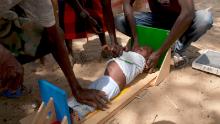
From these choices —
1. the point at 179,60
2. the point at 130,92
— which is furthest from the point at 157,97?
the point at 179,60

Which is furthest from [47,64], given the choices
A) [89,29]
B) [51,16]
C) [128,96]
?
[51,16]

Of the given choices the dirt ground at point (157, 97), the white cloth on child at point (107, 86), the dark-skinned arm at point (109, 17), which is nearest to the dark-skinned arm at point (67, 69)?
the white cloth on child at point (107, 86)

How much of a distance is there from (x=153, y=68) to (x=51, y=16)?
3.97 ft

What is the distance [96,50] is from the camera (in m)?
3.62

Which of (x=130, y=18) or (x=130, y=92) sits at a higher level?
(x=130, y=18)

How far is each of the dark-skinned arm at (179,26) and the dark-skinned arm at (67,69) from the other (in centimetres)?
73

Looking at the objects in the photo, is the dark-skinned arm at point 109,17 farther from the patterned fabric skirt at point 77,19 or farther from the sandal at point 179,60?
the sandal at point 179,60

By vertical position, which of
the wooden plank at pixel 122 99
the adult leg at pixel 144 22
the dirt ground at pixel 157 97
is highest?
the adult leg at pixel 144 22

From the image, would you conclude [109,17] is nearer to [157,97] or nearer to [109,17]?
[109,17]

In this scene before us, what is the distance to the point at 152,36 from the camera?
119 inches

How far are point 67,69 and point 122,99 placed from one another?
1.88 feet

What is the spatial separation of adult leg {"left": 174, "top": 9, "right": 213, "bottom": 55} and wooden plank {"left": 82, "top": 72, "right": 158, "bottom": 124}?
0.47 metres

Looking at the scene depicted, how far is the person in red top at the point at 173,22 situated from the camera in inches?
111

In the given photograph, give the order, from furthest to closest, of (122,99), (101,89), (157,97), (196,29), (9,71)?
(196,29) → (157,97) → (122,99) → (101,89) → (9,71)
